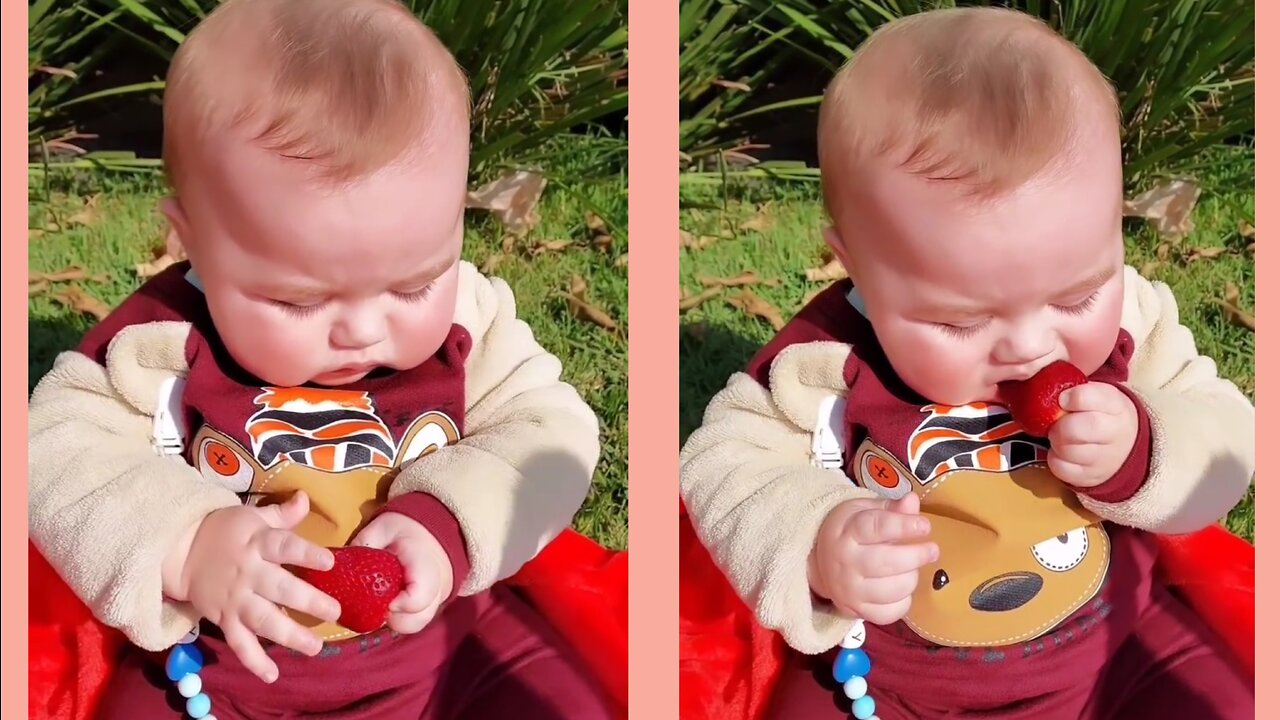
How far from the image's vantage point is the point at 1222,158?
1.85 meters

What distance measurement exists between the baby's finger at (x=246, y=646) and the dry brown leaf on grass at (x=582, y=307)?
55cm

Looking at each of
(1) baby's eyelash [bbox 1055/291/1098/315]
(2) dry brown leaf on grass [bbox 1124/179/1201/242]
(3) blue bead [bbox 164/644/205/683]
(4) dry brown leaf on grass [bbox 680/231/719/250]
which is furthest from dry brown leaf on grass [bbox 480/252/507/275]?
(2) dry brown leaf on grass [bbox 1124/179/1201/242]

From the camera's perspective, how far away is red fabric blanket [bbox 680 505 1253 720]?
6.01ft

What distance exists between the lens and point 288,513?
66.1 inches

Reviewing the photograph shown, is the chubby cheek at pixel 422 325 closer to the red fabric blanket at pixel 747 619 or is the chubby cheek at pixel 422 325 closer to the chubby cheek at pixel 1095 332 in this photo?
the red fabric blanket at pixel 747 619

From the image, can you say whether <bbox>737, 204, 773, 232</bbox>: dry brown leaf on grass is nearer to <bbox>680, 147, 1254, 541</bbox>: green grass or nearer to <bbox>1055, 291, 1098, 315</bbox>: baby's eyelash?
<bbox>680, 147, 1254, 541</bbox>: green grass

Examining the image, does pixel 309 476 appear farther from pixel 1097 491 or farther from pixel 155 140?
pixel 1097 491

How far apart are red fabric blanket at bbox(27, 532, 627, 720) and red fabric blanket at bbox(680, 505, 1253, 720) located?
83mm

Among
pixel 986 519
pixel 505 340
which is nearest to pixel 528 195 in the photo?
pixel 505 340

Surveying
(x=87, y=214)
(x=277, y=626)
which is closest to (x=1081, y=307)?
(x=277, y=626)

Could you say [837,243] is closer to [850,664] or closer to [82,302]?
[850,664]

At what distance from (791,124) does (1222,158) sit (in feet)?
1.72

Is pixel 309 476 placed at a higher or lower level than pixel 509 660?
higher

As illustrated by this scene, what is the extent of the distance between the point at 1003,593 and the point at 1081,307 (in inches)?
A: 13.4
